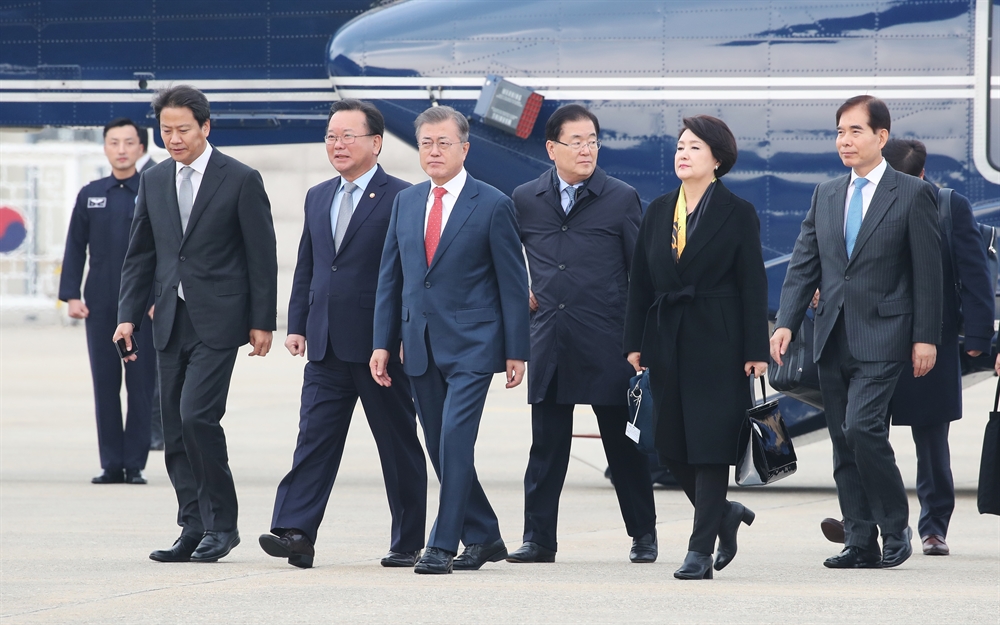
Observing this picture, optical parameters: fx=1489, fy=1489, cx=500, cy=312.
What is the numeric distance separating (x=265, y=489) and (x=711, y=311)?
12.8ft

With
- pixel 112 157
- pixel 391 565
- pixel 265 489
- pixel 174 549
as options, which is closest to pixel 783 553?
pixel 391 565

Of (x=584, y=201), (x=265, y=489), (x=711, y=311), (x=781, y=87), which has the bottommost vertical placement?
(x=265, y=489)

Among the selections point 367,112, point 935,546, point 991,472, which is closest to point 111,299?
point 367,112

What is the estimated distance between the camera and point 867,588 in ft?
17.5

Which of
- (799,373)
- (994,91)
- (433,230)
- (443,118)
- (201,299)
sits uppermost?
(994,91)

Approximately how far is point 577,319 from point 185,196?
174 cm

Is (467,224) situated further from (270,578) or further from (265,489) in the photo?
(265,489)

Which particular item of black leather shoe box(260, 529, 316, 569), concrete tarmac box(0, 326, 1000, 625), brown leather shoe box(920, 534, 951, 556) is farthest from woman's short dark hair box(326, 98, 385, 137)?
brown leather shoe box(920, 534, 951, 556)

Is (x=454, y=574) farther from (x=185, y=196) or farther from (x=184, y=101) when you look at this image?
(x=184, y=101)

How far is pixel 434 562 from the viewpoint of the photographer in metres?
5.60

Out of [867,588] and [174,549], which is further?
[174,549]

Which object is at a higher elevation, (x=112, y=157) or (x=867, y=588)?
(x=112, y=157)

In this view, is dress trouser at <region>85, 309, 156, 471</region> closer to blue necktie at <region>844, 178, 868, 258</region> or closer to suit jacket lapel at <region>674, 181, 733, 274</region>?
suit jacket lapel at <region>674, 181, 733, 274</region>

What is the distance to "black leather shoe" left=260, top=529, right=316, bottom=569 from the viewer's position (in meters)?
5.71
